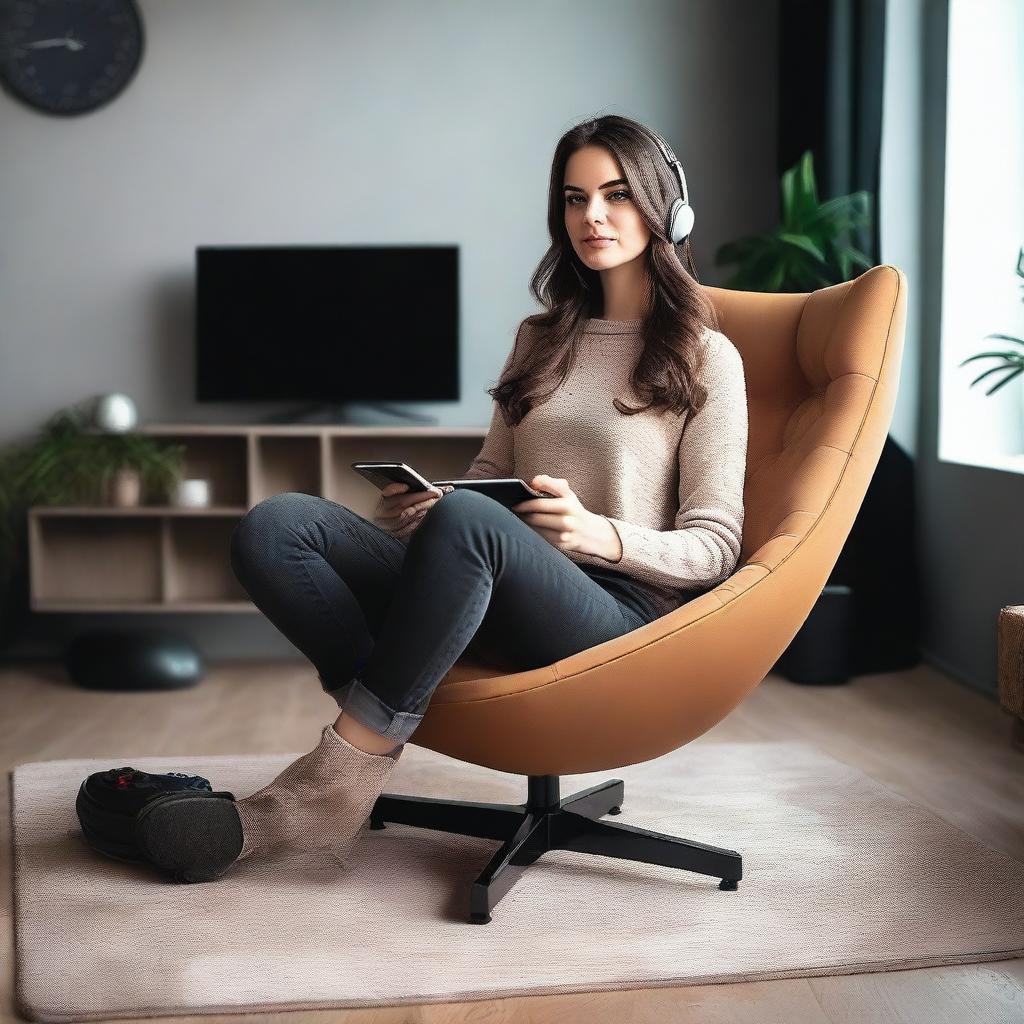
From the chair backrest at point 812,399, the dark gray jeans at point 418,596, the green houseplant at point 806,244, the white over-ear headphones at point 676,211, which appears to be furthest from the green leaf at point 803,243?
the dark gray jeans at point 418,596

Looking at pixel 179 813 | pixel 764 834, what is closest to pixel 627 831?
pixel 764 834

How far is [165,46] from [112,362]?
978 millimetres

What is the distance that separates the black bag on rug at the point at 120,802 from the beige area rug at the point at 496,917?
0.12ft

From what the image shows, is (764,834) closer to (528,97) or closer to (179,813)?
(179,813)

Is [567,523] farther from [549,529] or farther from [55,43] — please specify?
[55,43]

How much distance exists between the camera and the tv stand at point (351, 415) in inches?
150

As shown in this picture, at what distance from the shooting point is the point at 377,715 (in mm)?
1660

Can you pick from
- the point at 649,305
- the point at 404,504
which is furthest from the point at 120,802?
the point at 649,305

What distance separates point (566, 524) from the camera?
5.45 feet

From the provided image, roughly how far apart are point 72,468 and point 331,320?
0.86m

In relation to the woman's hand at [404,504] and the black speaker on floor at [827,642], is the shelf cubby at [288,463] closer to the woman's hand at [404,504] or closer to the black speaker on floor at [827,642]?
the black speaker on floor at [827,642]

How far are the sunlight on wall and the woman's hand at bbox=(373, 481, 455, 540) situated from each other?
201cm

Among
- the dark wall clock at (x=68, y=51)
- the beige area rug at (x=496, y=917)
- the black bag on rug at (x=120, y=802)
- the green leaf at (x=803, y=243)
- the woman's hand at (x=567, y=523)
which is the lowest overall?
the beige area rug at (x=496, y=917)

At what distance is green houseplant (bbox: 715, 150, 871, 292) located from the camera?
3367mm
